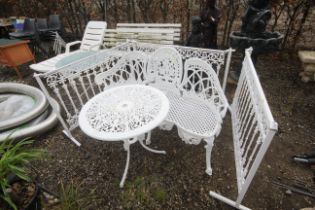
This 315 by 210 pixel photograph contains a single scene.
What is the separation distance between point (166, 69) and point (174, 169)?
4.47 feet

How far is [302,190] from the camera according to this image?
6.63ft

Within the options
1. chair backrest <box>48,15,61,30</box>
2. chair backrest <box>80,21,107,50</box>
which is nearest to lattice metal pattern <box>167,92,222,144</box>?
chair backrest <box>80,21,107,50</box>

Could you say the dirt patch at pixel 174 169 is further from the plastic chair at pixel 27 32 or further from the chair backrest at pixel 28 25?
the chair backrest at pixel 28 25

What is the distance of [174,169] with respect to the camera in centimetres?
232

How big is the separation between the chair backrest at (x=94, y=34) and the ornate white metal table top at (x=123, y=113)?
2591 mm

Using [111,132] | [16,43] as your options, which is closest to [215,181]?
[111,132]

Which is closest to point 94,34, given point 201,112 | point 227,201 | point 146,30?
point 146,30

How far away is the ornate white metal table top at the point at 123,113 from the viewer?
1.79m

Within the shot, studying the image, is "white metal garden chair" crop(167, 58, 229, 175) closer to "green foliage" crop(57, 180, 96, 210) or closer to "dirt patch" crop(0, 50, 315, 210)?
"dirt patch" crop(0, 50, 315, 210)

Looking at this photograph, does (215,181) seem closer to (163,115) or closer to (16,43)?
(163,115)

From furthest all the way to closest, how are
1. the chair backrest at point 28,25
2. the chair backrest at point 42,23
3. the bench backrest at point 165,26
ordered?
the chair backrest at point 42,23, the chair backrest at point 28,25, the bench backrest at point 165,26

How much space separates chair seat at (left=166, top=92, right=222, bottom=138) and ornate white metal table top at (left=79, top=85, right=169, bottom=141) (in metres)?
0.29

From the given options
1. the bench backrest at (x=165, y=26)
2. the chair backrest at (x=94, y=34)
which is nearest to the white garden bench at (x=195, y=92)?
the bench backrest at (x=165, y=26)

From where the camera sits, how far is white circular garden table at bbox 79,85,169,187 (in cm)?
179
